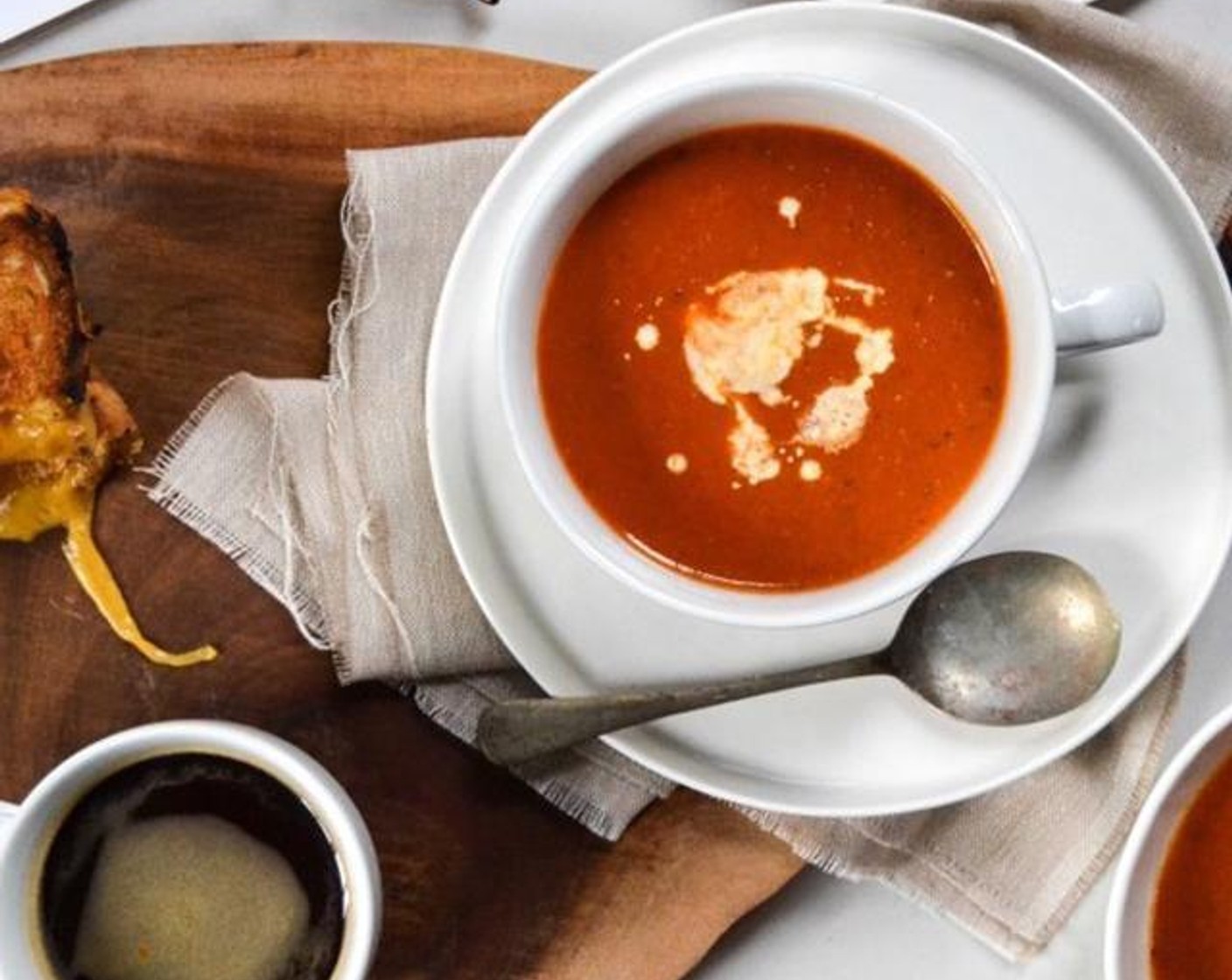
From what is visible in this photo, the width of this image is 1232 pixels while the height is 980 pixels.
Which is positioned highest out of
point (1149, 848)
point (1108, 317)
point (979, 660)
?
point (1108, 317)

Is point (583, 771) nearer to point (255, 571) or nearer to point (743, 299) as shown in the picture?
point (255, 571)

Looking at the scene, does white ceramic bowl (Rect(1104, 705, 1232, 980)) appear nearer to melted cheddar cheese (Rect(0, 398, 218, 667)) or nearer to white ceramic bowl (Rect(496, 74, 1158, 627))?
white ceramic bowl (Rect(496, 74, 1158, 627))

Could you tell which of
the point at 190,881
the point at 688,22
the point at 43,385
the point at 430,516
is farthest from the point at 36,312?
the point at 688,22

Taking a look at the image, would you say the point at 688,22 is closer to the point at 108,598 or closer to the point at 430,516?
the point at 430,516

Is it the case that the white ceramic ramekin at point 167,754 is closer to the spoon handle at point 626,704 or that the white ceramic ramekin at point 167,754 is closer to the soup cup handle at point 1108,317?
the spoon handle at point 626,704

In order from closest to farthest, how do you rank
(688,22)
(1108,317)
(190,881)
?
1. (1108,317)
2. (190,881)
3. (688,22)

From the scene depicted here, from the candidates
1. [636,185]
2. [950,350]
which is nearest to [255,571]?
[636,185]

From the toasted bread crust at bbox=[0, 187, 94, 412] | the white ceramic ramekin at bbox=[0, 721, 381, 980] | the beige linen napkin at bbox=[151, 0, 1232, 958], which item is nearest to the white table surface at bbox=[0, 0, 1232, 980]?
the beige linen napkin at bbox=[151, 0, 1232, 958]
